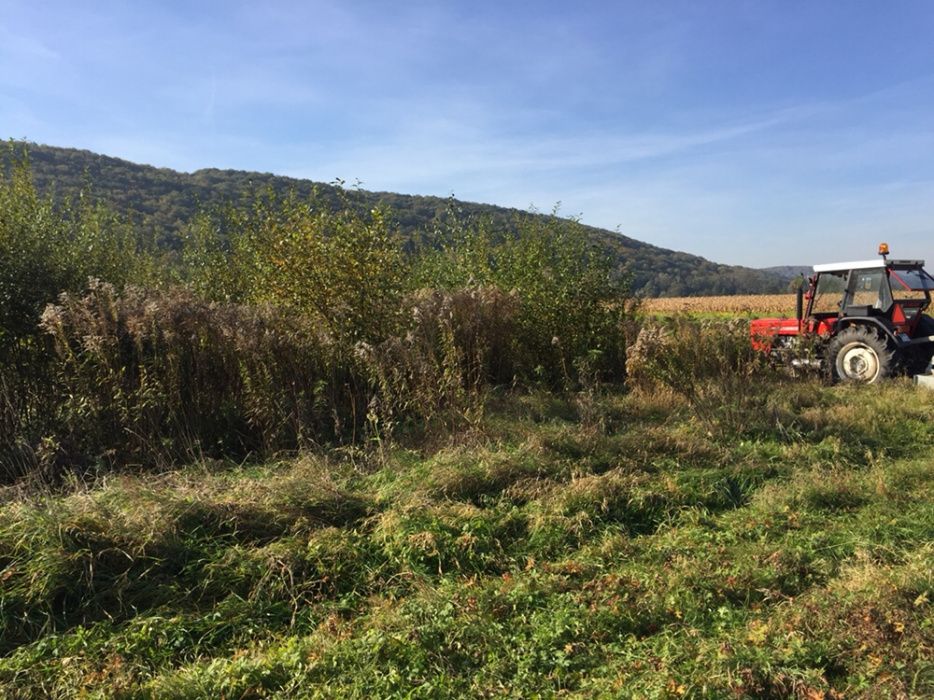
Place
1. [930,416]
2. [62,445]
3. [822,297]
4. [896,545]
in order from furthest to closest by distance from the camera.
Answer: [822,297], [930,416], [62,445], [896,545]

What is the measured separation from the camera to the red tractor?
10.0 m

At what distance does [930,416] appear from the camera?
7.80m

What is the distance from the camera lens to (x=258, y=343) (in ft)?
23.2

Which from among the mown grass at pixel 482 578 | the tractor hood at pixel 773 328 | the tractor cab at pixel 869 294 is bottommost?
the mown grass at pixel 482 578

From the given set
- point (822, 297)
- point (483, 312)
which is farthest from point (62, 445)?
point (822, 297)

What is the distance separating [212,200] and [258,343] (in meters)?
11.2

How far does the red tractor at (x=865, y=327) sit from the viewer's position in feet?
32.8

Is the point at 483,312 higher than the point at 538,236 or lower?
lower

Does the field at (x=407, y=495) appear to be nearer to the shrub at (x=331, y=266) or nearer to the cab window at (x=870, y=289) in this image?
the shrub at (x=331, y=266)

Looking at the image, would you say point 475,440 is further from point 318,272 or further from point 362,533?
point 318,272

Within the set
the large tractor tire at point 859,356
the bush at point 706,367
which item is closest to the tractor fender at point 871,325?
the large tractor tire at point 859,356

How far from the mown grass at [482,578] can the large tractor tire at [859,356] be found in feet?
13.7

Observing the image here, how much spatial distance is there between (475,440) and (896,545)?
145 inches

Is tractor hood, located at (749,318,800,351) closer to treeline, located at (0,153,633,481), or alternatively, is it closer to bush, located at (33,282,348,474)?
treeline, located at (0,153,633,481)
